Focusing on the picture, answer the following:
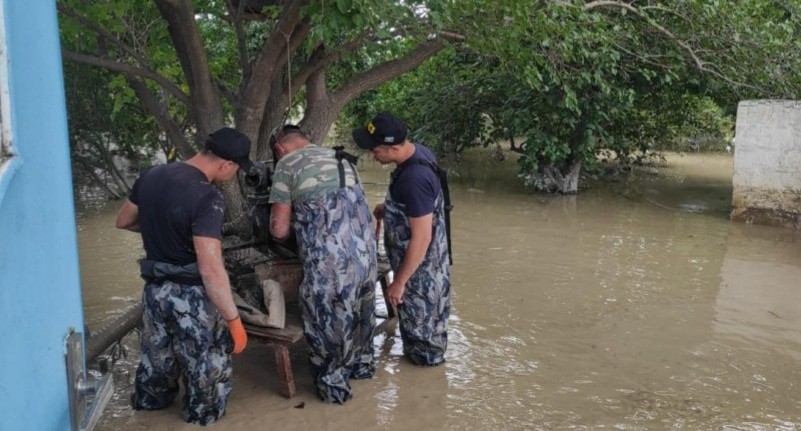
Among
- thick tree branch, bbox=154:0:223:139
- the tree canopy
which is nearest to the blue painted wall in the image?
the tree canopy

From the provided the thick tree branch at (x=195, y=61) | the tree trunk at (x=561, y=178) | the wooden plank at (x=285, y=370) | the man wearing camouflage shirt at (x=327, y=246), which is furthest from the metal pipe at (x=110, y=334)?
the tree trunk at (x=561, y=178)

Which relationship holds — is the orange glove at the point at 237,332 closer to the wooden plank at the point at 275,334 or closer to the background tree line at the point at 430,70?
the wooden plank at the point at 275,334

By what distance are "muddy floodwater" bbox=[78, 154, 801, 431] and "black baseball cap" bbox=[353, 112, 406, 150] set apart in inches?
61.0

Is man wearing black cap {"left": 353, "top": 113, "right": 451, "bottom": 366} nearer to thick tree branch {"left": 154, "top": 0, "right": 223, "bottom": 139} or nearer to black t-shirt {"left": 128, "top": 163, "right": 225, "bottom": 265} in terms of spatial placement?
black t-shirt {"left": 128, "top": 163, "right": 225, "bottom": 265}

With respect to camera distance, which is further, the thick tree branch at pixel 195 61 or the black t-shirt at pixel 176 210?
the thick tree branch at pixel 195 61

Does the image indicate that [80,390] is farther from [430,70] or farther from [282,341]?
[430,70]

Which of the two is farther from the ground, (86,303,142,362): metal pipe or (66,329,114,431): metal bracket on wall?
(66,329,114,431): metal bracket on wall

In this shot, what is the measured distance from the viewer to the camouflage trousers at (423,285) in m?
4.42

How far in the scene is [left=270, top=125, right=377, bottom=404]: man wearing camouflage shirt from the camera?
386 centimetres

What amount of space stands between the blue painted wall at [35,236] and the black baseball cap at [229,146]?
76.1 inches

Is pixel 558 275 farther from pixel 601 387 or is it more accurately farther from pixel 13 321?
pixel 13 321

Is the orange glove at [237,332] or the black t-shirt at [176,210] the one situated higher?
the black t-shirt at [176,210]

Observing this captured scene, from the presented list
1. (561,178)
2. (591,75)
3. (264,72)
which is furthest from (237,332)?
(561,178)

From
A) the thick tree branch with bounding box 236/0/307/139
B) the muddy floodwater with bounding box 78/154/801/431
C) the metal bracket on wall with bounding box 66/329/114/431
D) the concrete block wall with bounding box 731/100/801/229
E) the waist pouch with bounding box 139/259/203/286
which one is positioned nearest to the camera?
the metal bracket on wall with bounding box 66/329/114/431
